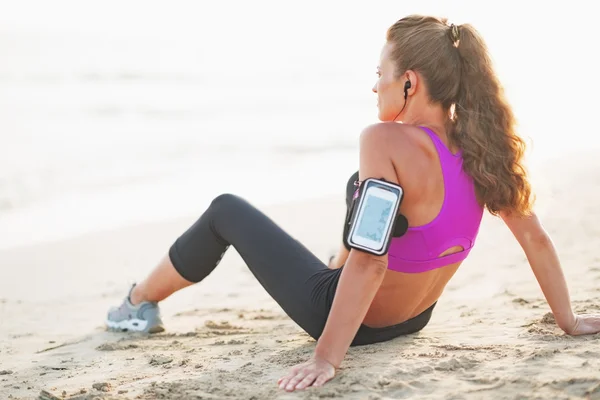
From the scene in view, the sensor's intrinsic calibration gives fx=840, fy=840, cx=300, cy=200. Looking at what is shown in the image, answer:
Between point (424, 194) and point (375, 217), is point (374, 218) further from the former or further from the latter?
point (424, 194)

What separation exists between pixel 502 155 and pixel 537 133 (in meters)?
6.84

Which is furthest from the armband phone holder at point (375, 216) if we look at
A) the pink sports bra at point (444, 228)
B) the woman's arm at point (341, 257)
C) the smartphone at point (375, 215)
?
the woman's arm at point (341, 257)

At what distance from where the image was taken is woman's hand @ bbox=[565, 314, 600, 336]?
306 centimetres

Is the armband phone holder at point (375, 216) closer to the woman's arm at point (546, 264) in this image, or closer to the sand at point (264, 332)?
the sand at point (264, 332)

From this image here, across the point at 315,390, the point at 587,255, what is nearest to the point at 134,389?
the point at 315,390

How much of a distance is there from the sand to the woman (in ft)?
0.48

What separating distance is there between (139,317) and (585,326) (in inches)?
76.3

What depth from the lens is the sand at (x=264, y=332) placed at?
2633mm

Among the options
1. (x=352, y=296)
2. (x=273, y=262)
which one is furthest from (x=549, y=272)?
(x=273, y=262)

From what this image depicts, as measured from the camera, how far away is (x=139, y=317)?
384 cm

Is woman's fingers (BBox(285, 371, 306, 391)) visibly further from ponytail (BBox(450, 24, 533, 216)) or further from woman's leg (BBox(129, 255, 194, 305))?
woman's leg (BBox(129, 255, 194, 305))

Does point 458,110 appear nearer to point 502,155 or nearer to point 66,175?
point 502,155

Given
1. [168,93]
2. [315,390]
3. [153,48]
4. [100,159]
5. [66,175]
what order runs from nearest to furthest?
[315,390] → [66,175] → [100,159] → [168,93] → [153,48]

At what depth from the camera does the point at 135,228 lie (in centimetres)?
604
